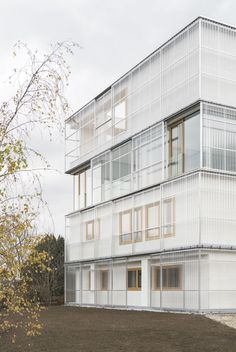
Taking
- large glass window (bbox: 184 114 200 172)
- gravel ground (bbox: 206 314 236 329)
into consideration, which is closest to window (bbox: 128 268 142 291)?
large glass window (bbox: 184 114 200 172)

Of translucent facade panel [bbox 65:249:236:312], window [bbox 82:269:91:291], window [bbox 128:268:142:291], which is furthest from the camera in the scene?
window [bbox 82:269:91:291]

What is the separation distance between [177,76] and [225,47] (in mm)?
2607

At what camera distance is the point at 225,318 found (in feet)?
78.2

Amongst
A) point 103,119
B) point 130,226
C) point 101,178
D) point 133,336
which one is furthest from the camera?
point 101,178

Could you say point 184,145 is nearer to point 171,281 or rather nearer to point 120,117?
point 171,281

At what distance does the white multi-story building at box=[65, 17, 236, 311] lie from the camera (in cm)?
2628

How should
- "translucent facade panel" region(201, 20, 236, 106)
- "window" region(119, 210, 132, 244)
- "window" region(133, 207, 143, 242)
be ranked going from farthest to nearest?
"window" region(119, 210, 132, 244) → "window" region(133, 207, 143, 242) → "translucent facade panel" region(201, 20, 236, 106)

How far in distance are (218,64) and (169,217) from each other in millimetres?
7389

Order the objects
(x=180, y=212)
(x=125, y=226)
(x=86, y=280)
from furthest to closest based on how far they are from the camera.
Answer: (x=86, y=280), (x=125, y=226), (x=180, y=212)

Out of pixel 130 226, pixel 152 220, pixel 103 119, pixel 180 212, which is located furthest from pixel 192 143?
pixel 103 119

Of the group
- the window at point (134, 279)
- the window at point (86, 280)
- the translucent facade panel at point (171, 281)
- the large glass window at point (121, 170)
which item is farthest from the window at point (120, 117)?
the window at point (86, 280)

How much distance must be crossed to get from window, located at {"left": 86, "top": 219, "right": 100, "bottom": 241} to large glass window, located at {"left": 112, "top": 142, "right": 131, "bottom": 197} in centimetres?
257

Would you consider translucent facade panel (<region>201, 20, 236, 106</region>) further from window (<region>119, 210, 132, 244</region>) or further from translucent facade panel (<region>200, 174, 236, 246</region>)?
window (<region>119, 210, 132, 244</region>)

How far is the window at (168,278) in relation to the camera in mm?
27438
